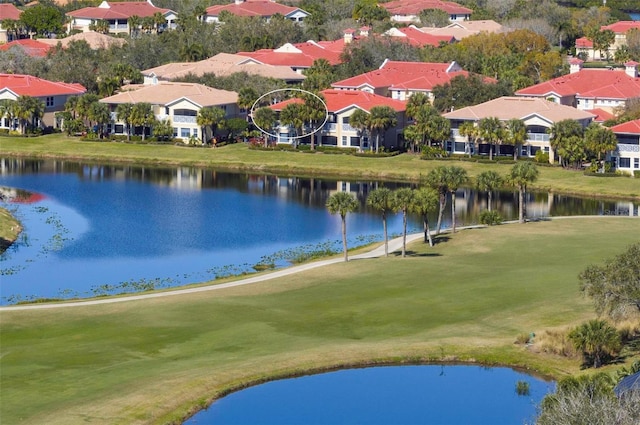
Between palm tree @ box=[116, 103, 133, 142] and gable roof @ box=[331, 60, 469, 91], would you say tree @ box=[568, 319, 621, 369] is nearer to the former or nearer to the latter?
palm tree @ box=[116, 103, 133, 142]

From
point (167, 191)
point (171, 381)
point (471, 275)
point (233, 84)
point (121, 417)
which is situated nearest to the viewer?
point (121, 417)

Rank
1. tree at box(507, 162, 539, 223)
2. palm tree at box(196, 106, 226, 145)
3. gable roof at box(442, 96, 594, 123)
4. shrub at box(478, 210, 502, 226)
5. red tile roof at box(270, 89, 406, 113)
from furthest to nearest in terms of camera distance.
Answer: palm tree at box(196, 106, 226, 145), red tile roof at box(270, 89, 406, 113), gable roof at box(442, 96, 594, 123), tree at box(507, 162, 539, 223), shrub at box(478, 210, 502, 226)

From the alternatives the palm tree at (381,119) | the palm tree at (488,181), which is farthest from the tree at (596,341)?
the palm tree at (381,119)

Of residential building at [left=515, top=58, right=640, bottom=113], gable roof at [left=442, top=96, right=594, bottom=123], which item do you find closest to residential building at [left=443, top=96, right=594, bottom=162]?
gable roof at [left=442, top=96, right=594, bottom=123]

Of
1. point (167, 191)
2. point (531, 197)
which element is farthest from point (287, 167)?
point (531, 197)

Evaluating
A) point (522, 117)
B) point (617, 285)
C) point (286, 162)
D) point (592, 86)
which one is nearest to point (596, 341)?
point (617, 285)

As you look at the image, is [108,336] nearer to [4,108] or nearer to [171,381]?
[171,381]

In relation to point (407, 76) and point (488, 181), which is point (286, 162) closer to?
point (407, 76)
